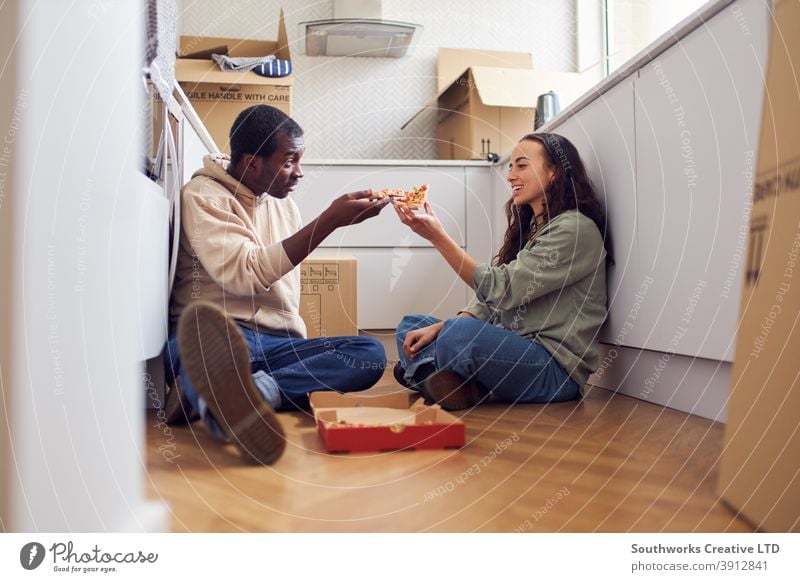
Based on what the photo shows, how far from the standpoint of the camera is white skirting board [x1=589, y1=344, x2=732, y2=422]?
2.68ft

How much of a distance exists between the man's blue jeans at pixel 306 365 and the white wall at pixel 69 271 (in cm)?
41

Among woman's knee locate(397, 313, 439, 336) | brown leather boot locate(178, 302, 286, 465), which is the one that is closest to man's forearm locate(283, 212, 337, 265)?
brown leather boot locate(178, 302, 286, 465)

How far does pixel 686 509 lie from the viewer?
494 mm

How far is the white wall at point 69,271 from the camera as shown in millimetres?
366

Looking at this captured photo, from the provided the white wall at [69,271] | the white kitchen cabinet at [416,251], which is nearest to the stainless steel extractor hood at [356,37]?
the white kitchen cabinet at [416,251]

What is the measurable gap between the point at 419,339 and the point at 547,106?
0.63 metres

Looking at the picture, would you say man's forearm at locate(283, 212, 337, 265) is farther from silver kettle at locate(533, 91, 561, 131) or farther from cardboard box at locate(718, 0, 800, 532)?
silver kettle at locate(533, 91, 561, 131)

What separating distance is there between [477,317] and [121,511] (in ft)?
2.39

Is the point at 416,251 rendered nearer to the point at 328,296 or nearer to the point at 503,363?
the point at 328,296

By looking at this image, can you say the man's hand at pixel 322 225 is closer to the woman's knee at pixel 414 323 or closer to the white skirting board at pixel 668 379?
the woman's knee at pixel 414 323

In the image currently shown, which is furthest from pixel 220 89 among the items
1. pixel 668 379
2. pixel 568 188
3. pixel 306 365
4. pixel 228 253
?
pixel 668 379

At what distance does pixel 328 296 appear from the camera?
1.34 metres

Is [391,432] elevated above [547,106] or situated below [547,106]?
below
